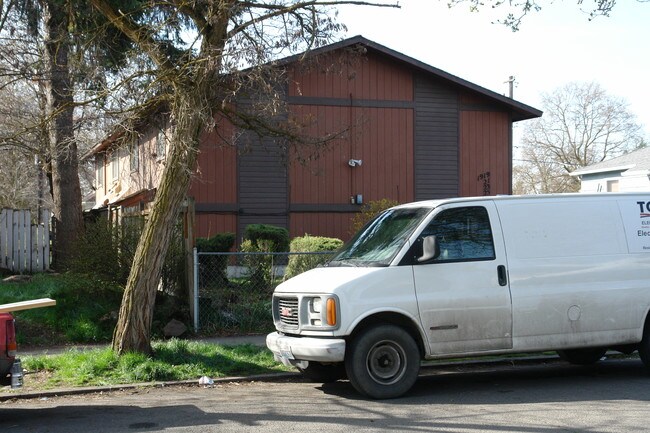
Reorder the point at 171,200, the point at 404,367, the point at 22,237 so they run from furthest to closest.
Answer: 1. the point at 22,237
2. the point at 171,200
3. the point at 404,367

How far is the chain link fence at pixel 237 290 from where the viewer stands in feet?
41.1

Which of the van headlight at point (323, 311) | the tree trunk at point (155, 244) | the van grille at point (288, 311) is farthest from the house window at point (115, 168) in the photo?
the van headlight at point (323, 311)

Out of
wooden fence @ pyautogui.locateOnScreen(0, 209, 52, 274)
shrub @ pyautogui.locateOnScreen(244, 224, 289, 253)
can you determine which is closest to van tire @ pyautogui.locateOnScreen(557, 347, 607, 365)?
shrub @ pyautogui.locateOnScreen(244, 224, 289, 253)

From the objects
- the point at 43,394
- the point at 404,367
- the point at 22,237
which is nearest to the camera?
the point at 404,367

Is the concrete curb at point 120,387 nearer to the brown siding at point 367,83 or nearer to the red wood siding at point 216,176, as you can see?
the red wood siding at point 216,176

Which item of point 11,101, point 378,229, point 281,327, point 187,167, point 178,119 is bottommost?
point 281,327

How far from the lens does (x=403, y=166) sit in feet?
73.4

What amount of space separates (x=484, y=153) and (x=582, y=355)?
1336cm

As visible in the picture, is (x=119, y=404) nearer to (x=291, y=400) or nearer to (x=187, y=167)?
(x=291, y=400)

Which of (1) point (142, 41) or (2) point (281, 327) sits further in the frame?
(1) point (142, 41)

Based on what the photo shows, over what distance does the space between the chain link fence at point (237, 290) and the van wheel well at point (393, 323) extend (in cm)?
451

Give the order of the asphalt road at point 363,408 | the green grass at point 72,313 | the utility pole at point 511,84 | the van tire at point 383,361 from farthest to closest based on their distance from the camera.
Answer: the utility pole at point 511,84 < the green grass at point 72,313 < the van tire at point 383,361 < the asphalt road at point 363,408

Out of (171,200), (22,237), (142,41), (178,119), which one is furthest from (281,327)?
(22,237)

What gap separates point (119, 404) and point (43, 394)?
112cm
